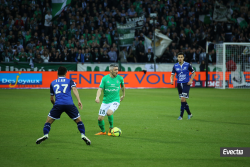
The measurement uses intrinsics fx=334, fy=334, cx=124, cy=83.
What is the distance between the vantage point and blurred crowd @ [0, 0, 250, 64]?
25.9 metres

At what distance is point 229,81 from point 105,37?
10729 millimetres

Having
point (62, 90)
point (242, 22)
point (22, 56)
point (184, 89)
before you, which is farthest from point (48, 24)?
point (62, 90)

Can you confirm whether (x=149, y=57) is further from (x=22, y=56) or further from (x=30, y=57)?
(x=22, y=56)

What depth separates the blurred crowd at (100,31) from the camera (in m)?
25.9

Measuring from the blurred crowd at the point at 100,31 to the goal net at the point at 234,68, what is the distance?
3.68 ft

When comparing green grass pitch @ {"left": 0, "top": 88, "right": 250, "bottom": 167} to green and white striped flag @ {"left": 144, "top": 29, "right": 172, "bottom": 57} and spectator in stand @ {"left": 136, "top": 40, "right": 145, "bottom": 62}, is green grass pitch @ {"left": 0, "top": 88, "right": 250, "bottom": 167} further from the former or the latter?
green and white striped flag @ {"left": 144, "top": 29, "right": 172, "bottom": 57}

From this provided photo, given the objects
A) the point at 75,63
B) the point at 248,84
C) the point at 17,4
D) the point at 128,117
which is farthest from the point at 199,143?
the point at 17,4

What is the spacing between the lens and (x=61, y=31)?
27.5 meters

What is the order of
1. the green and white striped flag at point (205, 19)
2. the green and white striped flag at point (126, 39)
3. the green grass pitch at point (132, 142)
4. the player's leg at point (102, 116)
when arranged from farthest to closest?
the green and white striped flag at point (205, 19)
the green and white striped flag at point (126, 39)
the player's leg at point (102, 116)
the green grass pitch at point (132, 142)

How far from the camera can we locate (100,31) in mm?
27656

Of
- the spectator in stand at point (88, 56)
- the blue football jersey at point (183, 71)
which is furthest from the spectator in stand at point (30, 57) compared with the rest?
the blue football jersey at point (183, 71)

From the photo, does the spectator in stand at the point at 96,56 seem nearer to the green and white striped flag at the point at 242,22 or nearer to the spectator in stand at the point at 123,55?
the spectator in stand at the point at 123,55

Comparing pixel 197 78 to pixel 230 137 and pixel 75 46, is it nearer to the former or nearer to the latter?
pixel 75 46

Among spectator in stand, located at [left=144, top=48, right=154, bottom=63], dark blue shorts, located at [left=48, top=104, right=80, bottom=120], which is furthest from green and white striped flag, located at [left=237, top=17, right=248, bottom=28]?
dark blue shorts, located at [left=48, top=104, right=80, bottom=120]
